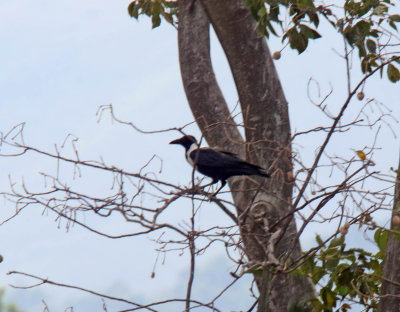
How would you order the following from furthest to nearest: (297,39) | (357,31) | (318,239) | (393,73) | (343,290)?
1. (393,73)
2. (357,31)
3. (297,39)
4. (318,239)
5. (343,290)

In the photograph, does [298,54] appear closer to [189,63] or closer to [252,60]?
[252,60]

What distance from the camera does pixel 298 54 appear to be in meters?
5.26

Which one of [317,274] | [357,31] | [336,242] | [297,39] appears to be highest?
[357,31]

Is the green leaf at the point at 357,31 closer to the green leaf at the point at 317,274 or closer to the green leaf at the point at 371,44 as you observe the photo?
the green leaf at the point at 371,44

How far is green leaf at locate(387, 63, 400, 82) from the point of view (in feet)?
18.1

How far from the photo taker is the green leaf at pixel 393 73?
552 centimetres

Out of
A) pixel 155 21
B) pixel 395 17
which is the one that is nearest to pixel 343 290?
pixel 395 17

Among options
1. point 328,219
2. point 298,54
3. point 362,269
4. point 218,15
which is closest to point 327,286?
point 362,269

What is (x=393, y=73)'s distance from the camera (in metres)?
5.52

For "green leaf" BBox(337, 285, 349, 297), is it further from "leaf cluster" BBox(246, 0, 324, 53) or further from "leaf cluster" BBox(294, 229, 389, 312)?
"leaf cluster" BBox(246, 0, 324, 53)

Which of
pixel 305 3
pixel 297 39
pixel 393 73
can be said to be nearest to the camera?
pixel 305 3

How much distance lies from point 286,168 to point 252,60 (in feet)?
3.19

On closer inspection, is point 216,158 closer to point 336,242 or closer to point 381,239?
point 336,242

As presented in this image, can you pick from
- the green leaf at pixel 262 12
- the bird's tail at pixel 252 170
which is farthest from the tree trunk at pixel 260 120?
the green leaf at pixel 262 12
